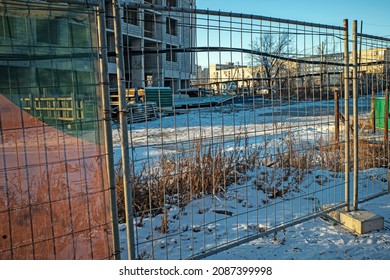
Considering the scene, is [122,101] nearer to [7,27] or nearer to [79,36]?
[79,36]

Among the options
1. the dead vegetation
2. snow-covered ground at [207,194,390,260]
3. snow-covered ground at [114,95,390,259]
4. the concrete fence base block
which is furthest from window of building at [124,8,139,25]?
the concrete fence base block

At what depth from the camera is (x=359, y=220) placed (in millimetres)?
4410

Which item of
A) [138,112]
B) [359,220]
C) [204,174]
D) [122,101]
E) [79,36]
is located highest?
[79,36]

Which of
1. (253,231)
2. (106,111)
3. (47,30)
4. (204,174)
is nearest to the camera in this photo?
(47,30)

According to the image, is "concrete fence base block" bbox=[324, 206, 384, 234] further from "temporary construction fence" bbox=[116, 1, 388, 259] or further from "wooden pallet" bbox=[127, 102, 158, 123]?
"wooden pallet" bbox=[127, 102, 158, 123]

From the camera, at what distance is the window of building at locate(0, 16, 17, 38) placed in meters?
2.53

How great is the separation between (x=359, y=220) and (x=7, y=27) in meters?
4.21

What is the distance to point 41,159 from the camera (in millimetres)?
2799

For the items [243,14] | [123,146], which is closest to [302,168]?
[243,14]

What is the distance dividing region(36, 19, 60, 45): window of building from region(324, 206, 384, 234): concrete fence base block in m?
3.83

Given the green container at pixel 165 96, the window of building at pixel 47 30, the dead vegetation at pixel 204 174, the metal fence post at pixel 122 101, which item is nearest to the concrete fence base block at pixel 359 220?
the dead vegetation at pixel 204 174

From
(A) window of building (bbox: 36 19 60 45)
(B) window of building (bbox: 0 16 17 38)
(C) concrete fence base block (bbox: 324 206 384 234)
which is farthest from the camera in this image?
(C) concrete fence base block (bbox: 324 206 384 234)

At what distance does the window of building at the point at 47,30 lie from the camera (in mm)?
2641

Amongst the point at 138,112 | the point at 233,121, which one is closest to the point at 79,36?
the point at 138,112
